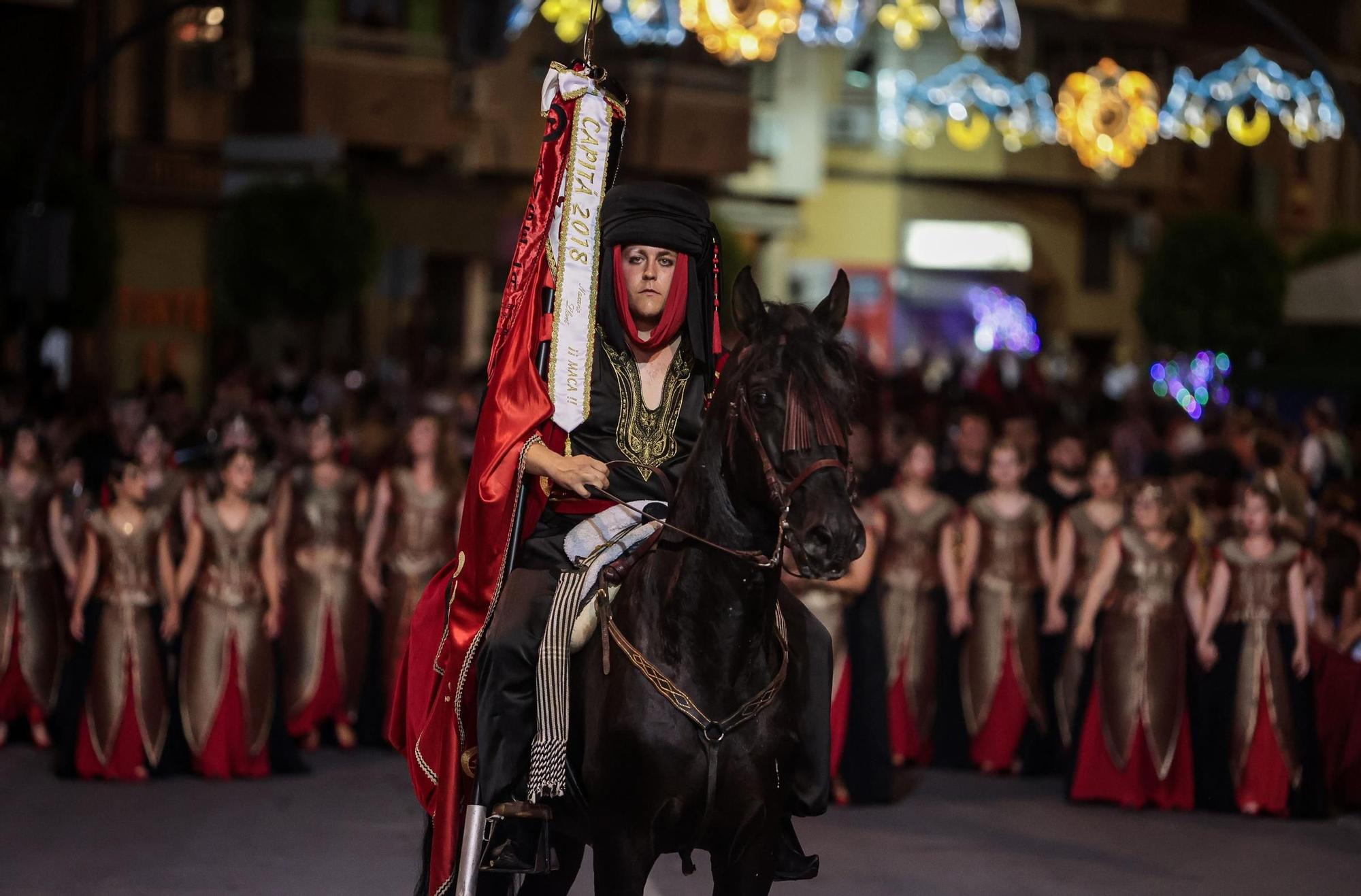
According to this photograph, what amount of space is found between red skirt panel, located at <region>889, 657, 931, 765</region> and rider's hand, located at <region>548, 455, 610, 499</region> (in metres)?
7.45

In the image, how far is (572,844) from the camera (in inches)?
250

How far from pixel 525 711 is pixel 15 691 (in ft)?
25.7

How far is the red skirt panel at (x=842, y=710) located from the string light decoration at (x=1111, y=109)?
1539cm

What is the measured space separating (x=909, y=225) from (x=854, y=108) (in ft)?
8.53

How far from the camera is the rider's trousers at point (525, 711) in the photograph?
590cm

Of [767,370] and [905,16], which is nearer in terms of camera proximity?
[767,370]

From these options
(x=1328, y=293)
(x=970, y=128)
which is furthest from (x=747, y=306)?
(x=970, y=128)

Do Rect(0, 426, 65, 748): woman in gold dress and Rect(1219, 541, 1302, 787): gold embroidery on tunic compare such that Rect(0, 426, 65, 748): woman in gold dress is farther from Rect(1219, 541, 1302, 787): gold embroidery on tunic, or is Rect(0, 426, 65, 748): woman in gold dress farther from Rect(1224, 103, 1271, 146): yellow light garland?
Rect(1224, 103, 1271, 146): yellow light garland

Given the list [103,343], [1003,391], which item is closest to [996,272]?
[1003,391]

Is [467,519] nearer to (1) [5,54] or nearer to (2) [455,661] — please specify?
(2) [455,661]

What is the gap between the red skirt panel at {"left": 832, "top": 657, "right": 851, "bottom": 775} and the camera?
11656mm

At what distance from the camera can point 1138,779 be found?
12.0m

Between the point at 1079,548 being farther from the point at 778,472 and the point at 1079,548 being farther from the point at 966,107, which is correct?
the point at 966,107

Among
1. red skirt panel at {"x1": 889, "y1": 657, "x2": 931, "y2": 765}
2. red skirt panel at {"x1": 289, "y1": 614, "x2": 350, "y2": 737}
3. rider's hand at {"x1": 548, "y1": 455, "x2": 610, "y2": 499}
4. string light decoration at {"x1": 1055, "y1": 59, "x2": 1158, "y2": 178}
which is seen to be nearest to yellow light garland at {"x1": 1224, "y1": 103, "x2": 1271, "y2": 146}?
string light decoration at {"x1": 1055, "y1": 59, "x2": 1158, "y2": 178}
